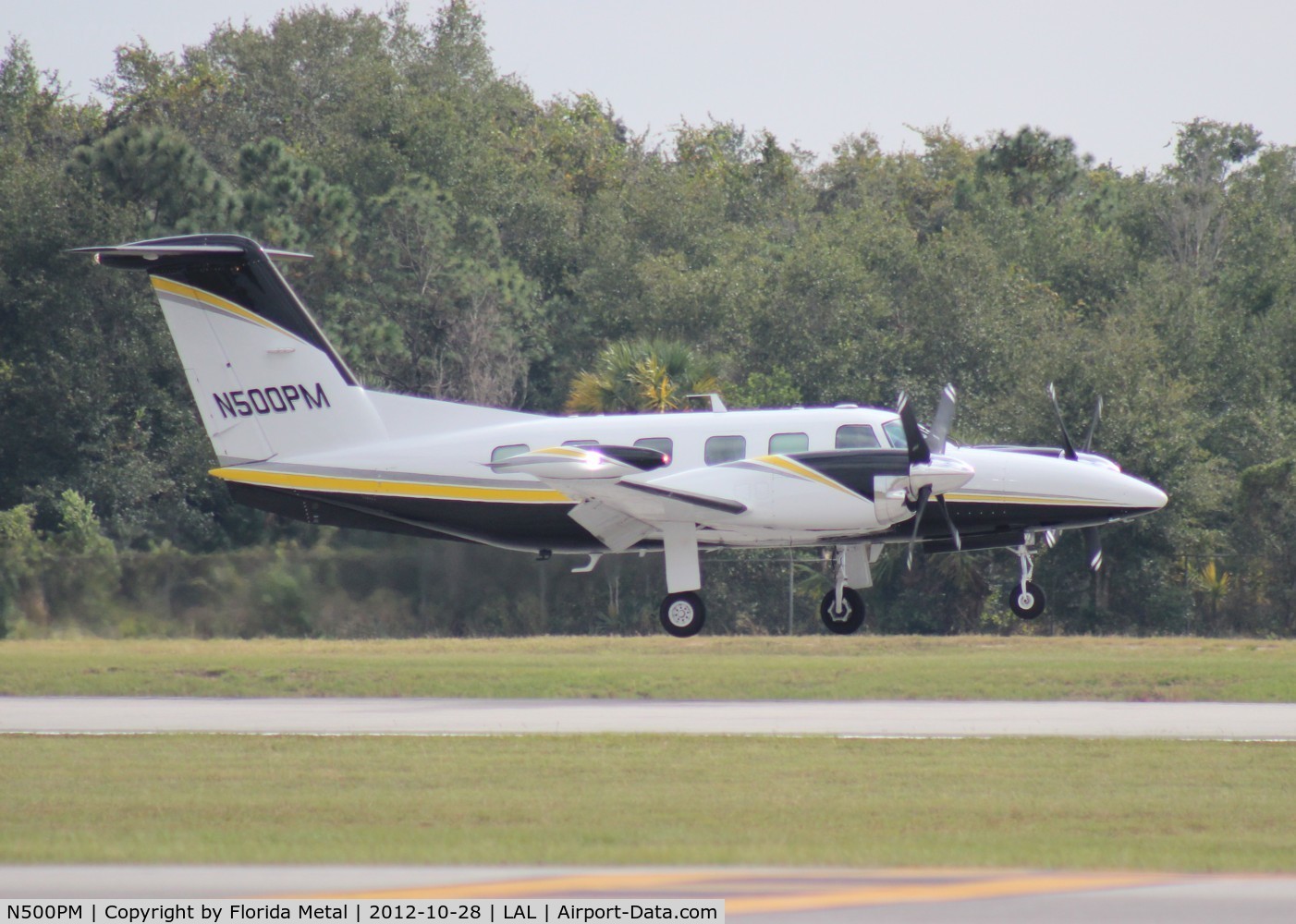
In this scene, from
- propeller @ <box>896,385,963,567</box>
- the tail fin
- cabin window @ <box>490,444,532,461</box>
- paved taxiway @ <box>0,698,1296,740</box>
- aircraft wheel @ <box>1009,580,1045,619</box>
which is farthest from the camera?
the tail fin

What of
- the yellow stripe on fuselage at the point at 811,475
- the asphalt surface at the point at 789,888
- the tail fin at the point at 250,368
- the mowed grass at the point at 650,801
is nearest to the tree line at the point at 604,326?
the tail fin at the point at 250,368

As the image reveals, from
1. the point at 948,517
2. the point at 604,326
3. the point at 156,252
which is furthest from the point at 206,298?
the point at 604,326

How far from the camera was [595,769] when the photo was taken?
19.3 metres

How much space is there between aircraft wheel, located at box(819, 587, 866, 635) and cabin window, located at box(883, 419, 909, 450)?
102 inches

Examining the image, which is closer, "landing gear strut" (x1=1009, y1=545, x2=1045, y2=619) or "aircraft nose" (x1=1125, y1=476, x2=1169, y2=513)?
"aircraft nose" (x1=1125, y1=476, x2=1169, y2=513)

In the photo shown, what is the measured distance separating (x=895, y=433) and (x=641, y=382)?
15575 millimetres

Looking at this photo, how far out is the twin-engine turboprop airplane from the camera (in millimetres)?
24359

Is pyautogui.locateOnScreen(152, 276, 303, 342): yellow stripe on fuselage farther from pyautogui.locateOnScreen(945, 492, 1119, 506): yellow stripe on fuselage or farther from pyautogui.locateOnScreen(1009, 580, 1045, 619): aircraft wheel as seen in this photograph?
pyautogui.locateOnScreen(1009, 580, 1045, 619): aircraft wheel

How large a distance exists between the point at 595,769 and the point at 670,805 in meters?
2.70

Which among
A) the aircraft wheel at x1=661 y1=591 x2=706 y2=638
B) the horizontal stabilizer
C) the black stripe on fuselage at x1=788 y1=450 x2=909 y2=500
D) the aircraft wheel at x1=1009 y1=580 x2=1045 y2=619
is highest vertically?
the horizontal stabilizer

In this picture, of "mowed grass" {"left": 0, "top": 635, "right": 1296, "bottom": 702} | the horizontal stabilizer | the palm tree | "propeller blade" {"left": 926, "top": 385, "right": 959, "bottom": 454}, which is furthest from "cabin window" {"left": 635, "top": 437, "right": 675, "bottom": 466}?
the palm tree

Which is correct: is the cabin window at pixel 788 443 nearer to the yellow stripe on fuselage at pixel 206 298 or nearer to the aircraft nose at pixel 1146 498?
the aircraft nose at pixel 1146 498

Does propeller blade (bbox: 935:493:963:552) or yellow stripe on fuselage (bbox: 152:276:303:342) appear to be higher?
yellow stripe on fuselage (bbox: 152:276:303:342)

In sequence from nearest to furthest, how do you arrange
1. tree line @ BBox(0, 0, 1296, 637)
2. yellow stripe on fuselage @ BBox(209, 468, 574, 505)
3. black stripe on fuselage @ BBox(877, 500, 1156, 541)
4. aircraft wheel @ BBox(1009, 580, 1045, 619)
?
1. black stripe on fuselage @ BBox(877, 500, 1156, 541)
2. aircraft wheel @ BBox(1009, 580, 1045, 619)
3. yellow stripe on fuselage @ BBox(209, 468, 574, 505)
4. tree line @ BBox(0, 0, 1296, 637)
